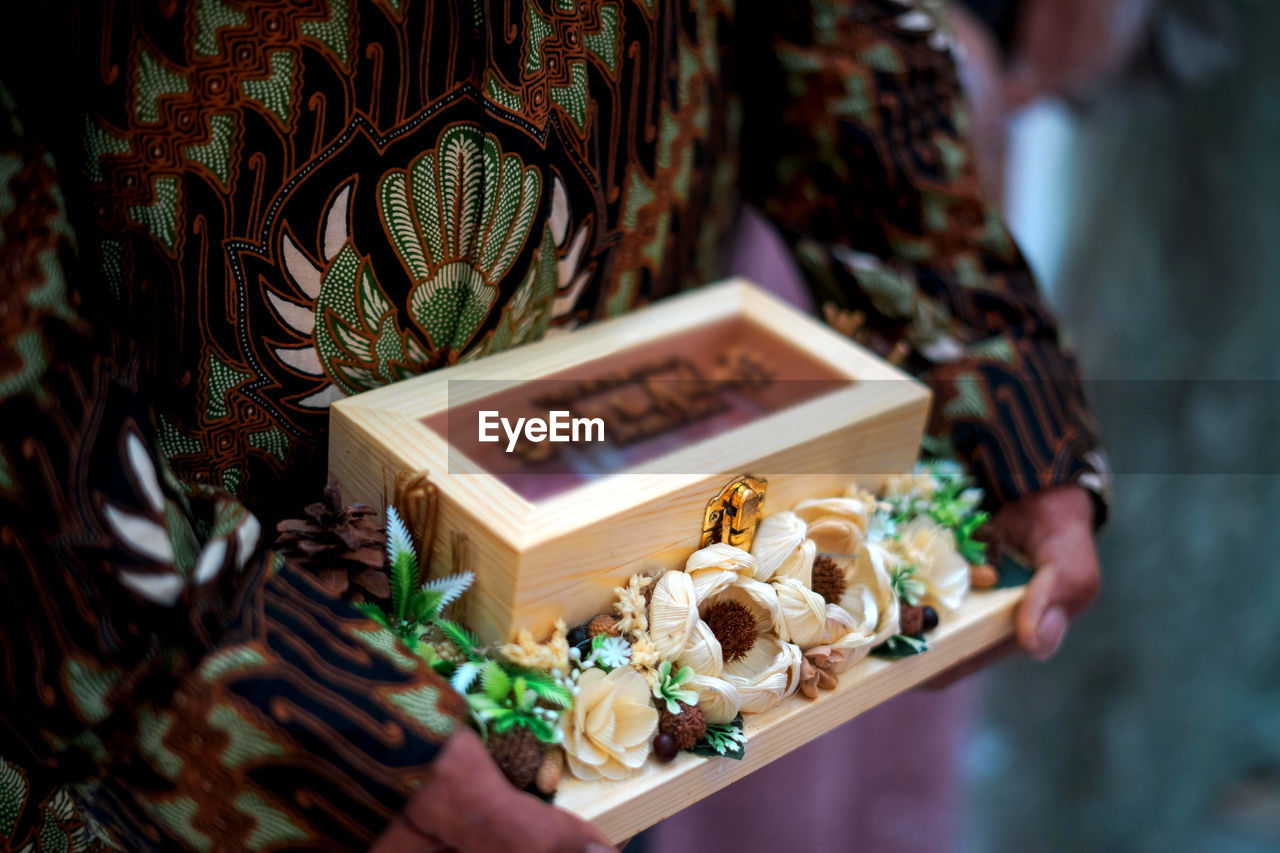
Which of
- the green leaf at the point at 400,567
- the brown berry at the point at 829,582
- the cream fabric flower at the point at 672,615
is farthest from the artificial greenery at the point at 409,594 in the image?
the brown berry at the point at 829,582

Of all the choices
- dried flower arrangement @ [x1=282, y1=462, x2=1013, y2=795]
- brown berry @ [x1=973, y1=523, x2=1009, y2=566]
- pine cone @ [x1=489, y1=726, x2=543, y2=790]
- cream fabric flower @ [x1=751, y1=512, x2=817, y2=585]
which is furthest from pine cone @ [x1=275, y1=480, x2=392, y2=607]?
brown berry @ [x1=973, y1=523, x2=1009, y2=566]

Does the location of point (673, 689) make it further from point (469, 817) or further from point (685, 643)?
point (469, 817)

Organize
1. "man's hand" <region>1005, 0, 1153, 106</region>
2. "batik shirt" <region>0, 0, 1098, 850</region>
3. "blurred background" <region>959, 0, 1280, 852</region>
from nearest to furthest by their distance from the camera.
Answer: "batik shirt" <region>0, 0, 1098, 850</region>, "man's hand" <region>1005, 0, 1153, 106</region>, "blurred background" <region>959, 0, 1280, 852</region>

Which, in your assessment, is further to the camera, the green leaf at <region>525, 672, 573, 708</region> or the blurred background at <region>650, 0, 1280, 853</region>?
the blurred background at <region>650, 0, 1280, 853</region>

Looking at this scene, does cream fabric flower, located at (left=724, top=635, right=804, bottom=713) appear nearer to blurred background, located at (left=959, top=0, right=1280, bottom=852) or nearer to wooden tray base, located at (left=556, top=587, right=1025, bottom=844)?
wooden tray base, located at (left=556, top=587, right=1025, bottom=844)

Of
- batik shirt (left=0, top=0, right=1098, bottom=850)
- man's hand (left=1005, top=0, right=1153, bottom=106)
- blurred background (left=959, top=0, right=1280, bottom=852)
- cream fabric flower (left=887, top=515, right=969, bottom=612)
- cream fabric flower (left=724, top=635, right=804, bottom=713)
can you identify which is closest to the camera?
batik shirt (left=0, top=0, right=1098, bottom=850)

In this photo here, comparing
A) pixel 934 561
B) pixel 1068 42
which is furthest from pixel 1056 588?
pixel 1068 42

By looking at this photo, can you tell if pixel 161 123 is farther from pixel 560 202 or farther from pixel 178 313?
pixel 560 202
